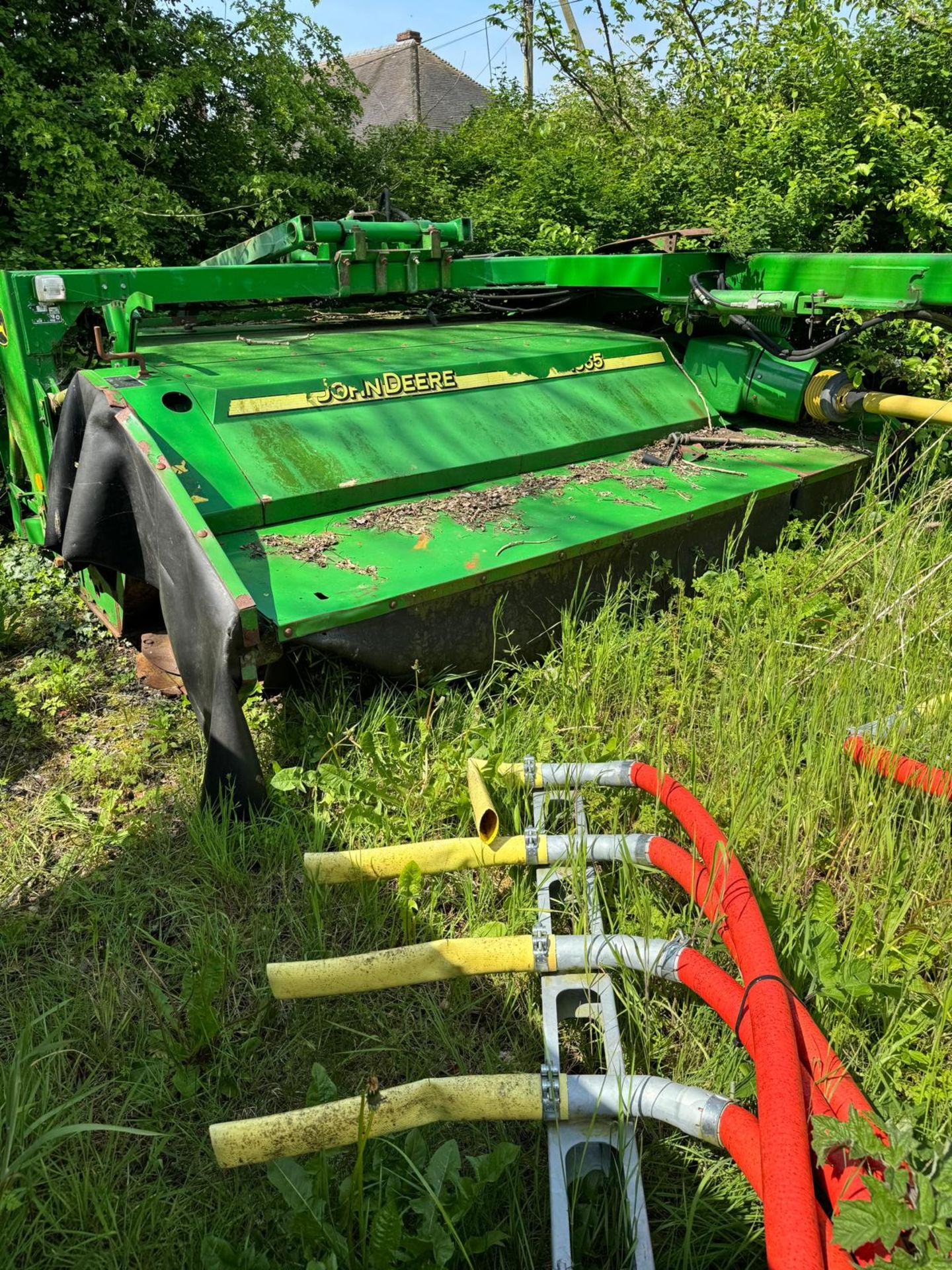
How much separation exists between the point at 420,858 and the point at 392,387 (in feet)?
6.16

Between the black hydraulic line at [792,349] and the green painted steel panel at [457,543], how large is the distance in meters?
0.48

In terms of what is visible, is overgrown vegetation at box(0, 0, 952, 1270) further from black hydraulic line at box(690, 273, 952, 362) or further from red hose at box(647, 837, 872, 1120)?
black hydraulic line at box(690, 273, 952, 362)

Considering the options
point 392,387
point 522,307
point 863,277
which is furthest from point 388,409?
point 522,307

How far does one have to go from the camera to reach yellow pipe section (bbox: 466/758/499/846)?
80.2 inches

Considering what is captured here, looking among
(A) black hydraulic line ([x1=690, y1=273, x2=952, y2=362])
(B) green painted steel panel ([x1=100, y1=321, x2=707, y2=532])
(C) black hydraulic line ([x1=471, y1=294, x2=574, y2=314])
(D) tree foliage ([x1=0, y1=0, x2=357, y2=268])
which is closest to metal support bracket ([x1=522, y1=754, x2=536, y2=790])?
(B) green painted steel panel ([x1=100, y1=321, x2=707, y2=532])

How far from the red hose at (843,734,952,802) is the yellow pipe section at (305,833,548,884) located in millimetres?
794

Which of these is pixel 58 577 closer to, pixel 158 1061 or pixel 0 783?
pixel 0 783

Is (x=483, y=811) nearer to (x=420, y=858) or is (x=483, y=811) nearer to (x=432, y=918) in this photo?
(x=420, y=858)

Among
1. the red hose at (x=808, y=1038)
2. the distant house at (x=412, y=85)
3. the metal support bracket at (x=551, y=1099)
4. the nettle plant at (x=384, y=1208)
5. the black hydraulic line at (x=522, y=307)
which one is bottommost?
the nettle plant at (x=384, y=1208)

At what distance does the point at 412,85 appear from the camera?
60.1 feet

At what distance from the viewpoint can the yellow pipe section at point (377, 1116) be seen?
1442 mm

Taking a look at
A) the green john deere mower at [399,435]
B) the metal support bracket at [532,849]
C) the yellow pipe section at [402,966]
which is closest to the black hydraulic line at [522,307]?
the green john deere mower at [399,435]

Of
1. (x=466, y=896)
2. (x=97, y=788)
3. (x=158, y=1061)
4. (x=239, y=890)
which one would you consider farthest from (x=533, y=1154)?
(x=97, y=788)

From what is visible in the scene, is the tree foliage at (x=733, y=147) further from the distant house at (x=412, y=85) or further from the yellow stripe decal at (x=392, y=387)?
the distant house at (x=412, y=85)
